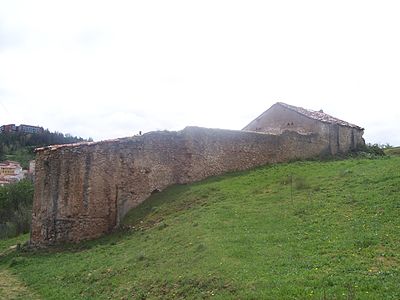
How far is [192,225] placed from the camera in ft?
50.8

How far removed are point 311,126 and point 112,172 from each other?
15.0m

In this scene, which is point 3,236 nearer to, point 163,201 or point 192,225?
point 163,201

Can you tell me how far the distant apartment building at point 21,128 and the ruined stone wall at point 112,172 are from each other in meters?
88.4

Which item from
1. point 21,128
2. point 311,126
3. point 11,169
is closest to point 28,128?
point 21,128

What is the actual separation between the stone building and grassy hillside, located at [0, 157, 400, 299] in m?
8.20

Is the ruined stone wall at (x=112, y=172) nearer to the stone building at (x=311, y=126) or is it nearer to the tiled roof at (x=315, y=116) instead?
the stone building at (x=311, y=126)

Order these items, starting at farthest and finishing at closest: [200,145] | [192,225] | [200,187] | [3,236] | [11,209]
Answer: [11,209]
[3,236]
[200,145]
[200,187]
[192,225]

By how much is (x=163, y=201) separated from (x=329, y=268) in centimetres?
1236

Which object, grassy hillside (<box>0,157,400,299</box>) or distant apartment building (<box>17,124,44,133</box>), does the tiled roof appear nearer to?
grassy hillside (<box>0,157,400,299</box>)

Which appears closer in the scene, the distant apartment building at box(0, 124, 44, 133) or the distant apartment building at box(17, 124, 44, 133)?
the distant apartment building at box(0, 124, 44, 133)

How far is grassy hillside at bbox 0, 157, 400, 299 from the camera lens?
9.34 metres

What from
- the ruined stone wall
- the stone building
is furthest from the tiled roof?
the ruined stone wall

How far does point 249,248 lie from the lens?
12.0 meters

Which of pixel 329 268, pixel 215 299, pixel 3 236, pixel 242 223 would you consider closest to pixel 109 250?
pixel 242 223
